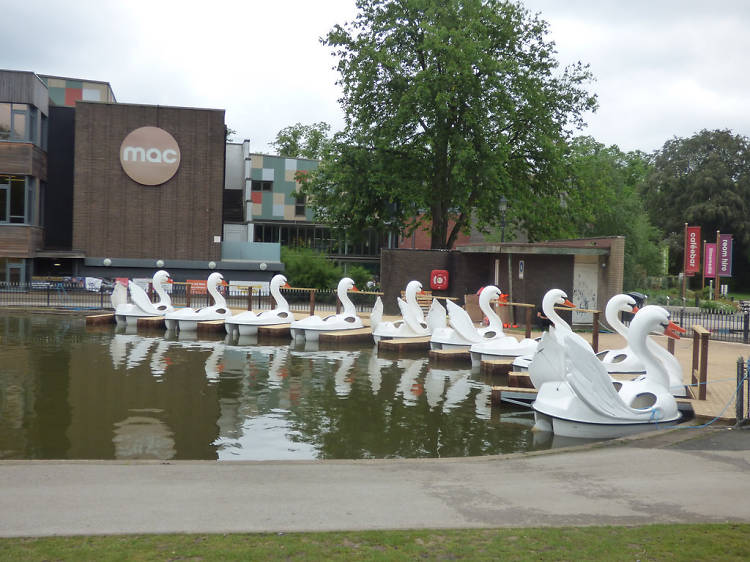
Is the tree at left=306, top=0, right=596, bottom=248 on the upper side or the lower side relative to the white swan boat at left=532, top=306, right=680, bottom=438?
upper

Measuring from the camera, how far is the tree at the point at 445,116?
30203 mm

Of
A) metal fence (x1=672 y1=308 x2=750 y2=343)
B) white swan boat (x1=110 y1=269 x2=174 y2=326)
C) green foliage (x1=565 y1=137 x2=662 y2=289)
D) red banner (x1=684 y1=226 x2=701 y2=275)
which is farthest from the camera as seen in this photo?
green foliage (x1=565 y1=137 x2=662 y2=289)

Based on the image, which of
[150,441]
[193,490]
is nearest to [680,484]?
[193,490]

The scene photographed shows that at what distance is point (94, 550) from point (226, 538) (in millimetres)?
987

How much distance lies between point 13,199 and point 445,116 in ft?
72.3

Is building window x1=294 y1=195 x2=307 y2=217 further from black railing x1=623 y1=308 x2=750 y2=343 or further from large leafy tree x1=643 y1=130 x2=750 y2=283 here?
large leafy tree x1=643 y1=130 x2=750 y2=283

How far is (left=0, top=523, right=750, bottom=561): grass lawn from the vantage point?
536cm

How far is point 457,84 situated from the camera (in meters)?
30.2

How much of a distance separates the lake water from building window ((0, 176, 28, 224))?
55.4 ft

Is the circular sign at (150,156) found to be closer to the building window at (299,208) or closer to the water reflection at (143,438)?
the building window at (299,208)

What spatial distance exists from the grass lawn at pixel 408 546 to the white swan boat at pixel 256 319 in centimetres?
1885

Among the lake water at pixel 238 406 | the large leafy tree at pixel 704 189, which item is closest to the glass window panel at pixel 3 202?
the lake water at pixel 238 406

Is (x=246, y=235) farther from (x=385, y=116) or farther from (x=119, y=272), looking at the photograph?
(x=385, y=116)

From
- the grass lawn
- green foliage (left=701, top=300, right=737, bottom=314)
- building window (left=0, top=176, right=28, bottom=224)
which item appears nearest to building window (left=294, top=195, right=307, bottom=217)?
building window (left=0, top=176, right=28, bottom=224)
